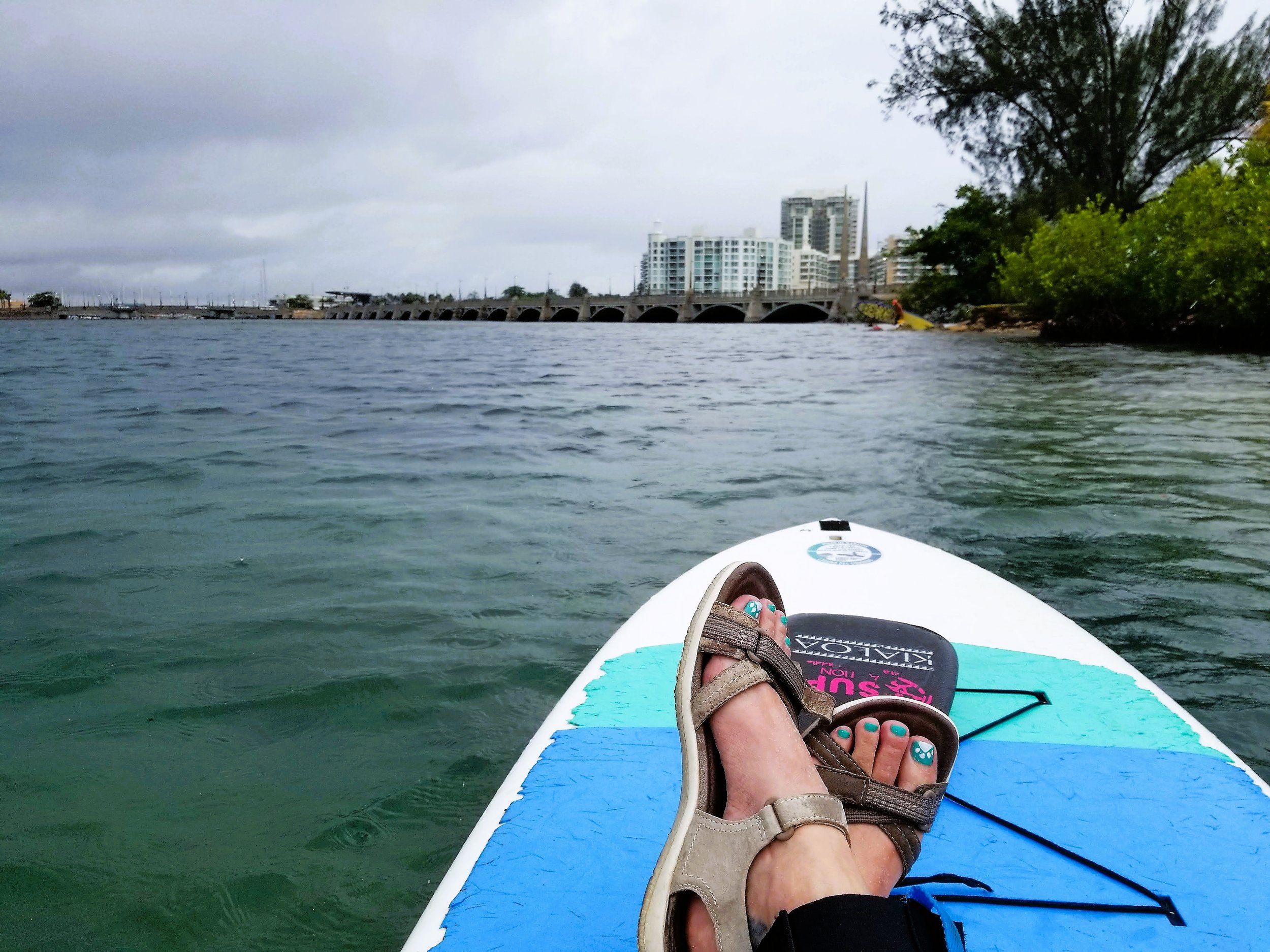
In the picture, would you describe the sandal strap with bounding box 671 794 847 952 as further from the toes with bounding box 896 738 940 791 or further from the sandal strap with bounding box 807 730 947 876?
the toes with bounding box 896 738 940 791

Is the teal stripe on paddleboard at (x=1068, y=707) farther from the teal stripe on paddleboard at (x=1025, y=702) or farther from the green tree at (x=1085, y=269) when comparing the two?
the green tree at (x=1085, y=269)

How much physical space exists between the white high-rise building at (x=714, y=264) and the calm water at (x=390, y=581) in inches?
6050

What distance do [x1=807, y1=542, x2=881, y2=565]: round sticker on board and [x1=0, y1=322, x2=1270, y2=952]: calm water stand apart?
3.66 ft

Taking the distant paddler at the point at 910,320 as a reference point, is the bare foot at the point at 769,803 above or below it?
below

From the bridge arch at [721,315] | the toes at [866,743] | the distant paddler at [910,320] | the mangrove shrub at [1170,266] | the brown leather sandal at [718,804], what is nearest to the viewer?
the brown leather sandal at [718,804]

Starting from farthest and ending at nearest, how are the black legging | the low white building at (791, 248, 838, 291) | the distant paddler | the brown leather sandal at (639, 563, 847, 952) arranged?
1. the low white building at (791, 248, 838, 291)
2. the distant paddler
3. the brown leather sandal at (639, 563, 847, 952)
4. the black legging

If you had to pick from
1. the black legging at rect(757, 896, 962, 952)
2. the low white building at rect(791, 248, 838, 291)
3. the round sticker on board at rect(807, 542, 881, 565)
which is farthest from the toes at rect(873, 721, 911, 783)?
the low white building at rect(791, 248, 838, 291)

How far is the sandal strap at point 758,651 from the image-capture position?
160 cm

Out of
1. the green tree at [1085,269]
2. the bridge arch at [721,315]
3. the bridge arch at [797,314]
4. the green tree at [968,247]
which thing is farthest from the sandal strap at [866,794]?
the bridge arch at [721,315]

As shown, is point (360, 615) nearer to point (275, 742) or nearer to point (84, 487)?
point (275, 742)

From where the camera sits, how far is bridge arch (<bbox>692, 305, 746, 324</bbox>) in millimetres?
79500

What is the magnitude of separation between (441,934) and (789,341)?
121 ft

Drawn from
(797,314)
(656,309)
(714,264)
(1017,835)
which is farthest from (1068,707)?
(714,264)

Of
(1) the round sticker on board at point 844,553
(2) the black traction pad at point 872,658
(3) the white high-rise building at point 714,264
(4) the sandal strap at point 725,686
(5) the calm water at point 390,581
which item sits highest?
(3) the white high-rise building at point 714,264
